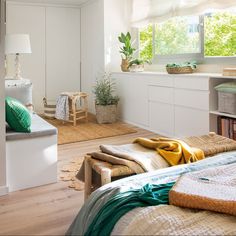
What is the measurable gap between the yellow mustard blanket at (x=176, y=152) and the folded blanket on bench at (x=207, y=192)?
400mm

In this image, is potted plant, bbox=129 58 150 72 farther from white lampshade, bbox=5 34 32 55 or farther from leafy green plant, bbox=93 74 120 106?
white lampshade, bbox=5 34 32 55

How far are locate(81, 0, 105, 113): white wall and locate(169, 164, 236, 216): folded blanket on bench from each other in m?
4.76

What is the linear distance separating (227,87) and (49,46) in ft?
14.0

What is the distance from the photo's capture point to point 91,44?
6.60 meters

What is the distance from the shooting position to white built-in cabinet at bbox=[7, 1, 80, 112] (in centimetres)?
652

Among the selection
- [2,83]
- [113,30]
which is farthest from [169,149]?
[113,30]

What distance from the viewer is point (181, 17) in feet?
16.5

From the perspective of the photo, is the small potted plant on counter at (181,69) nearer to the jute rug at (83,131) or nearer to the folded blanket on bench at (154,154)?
the jute rug at (83,131)

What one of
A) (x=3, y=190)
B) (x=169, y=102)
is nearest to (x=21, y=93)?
(x=3, y=190)

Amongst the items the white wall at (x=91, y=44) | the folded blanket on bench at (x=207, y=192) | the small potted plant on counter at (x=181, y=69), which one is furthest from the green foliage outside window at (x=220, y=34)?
the folded blanket on bench at (x=207, y=192)

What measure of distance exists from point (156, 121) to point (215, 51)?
1.29 m

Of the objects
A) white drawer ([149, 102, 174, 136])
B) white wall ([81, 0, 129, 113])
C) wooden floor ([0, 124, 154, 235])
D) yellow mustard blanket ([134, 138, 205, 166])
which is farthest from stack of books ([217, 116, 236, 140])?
white wall ([81, 0, 129, 113])

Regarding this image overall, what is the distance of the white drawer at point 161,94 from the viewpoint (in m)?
4.55

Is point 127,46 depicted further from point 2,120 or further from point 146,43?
point 2,120
